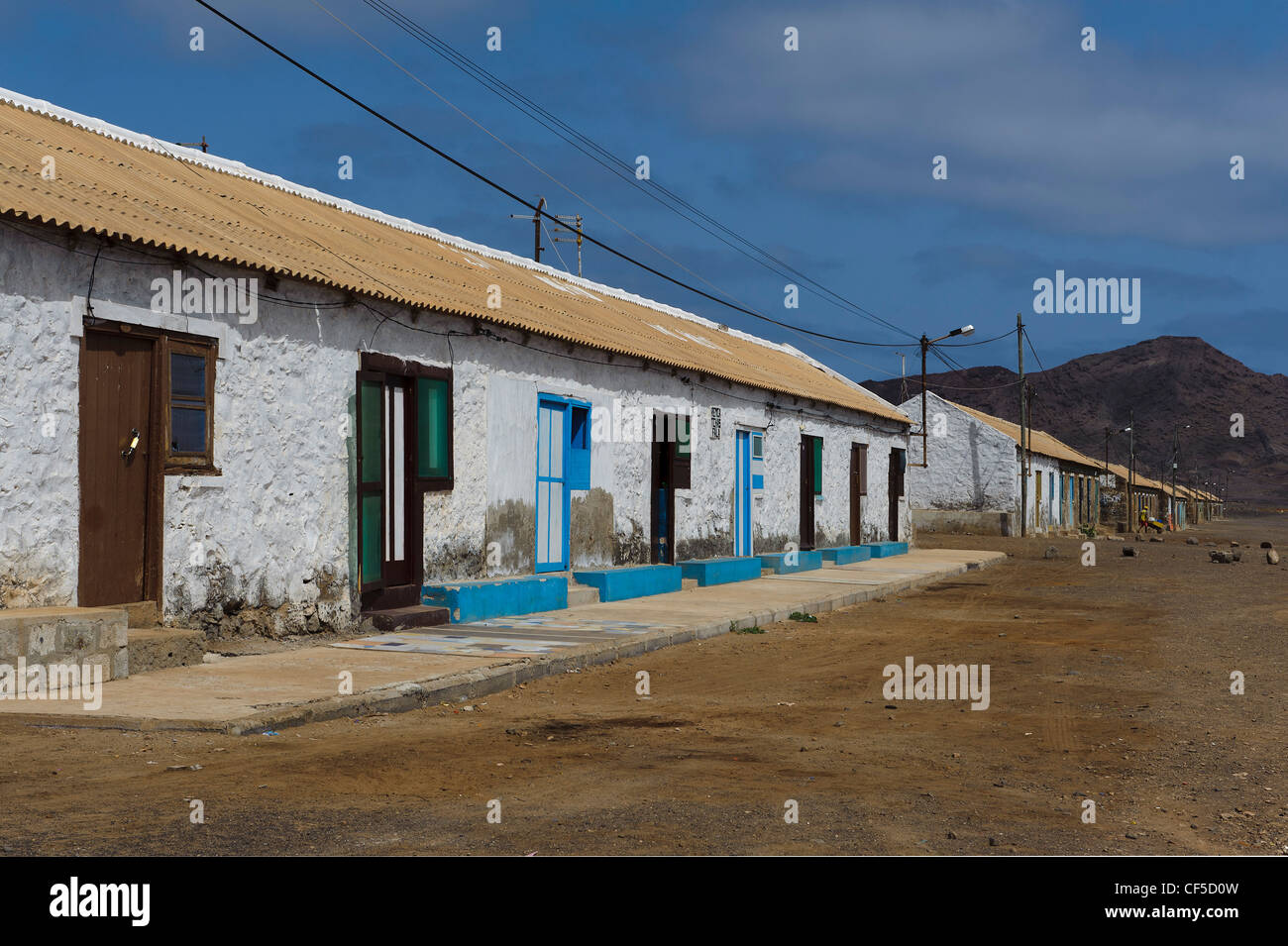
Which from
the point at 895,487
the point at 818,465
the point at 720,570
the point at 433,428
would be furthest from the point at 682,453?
the point at 895,487

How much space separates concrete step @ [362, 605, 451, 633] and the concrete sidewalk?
0.28 meters

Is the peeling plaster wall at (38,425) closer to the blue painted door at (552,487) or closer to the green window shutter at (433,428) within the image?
the green window shutter at (433,428)

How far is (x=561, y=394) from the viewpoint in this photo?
15.4 meters

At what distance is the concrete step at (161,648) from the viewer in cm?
853

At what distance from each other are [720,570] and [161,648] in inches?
443

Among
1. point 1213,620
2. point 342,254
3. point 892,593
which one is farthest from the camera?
point 892,593

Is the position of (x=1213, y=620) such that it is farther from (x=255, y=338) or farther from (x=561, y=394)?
(x=255, y=338)

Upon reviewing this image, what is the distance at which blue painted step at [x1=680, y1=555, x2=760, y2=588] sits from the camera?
18.5 meters

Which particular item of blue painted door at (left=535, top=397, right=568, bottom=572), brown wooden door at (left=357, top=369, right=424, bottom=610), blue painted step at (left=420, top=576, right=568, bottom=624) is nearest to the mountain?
blue painted door at (left=535, top=397, right=568, bottom=572)

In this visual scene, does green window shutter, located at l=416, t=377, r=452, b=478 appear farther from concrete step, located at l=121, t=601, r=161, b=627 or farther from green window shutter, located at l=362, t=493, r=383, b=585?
concrete step, located at l=121, t=601, r=161, b=627

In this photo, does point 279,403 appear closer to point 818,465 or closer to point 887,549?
point 818,465

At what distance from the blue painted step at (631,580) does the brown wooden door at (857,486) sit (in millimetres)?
10553
